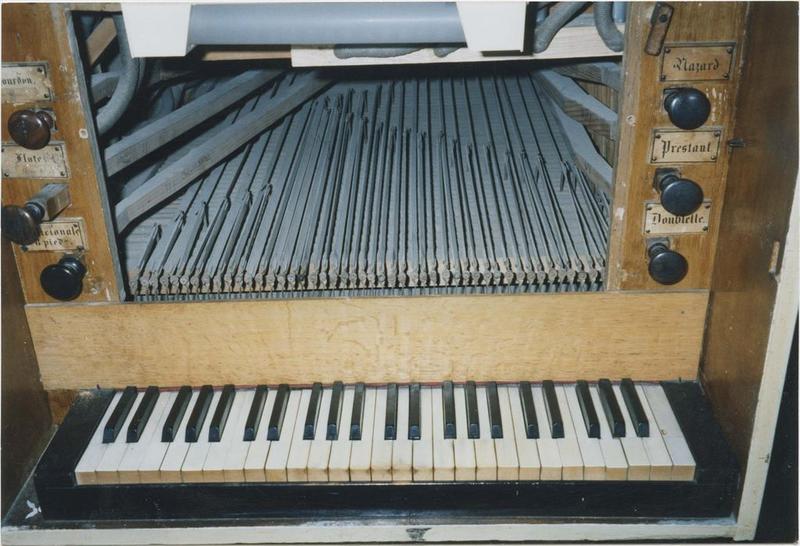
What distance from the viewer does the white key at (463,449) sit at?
171cm

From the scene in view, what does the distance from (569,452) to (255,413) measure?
78 cm

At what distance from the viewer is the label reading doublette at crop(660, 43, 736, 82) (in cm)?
158

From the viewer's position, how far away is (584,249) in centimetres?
190

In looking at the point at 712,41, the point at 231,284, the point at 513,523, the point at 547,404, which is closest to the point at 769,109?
the point at 712,41

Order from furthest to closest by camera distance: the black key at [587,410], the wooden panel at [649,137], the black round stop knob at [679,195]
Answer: the black key at [587,410], the black round stop knob at [679,195], the wooden panel at [649,137]

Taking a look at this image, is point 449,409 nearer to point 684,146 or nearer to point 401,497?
point 401,497

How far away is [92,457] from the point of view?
5.76ft

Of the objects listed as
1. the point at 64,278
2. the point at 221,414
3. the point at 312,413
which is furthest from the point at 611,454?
the point at 64,278

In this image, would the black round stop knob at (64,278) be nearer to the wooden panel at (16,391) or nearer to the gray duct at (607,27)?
the wooden panel at (16,391)

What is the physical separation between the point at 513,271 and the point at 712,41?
2.26 feet

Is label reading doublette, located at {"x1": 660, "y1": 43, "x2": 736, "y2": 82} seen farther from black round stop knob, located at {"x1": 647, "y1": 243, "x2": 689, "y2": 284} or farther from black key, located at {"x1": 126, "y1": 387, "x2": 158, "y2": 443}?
black key, located at {"x1": 126, "y1": 387, "x2": 158, "y2": 443}

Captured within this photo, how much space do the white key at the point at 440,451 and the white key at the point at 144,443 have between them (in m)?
0.69

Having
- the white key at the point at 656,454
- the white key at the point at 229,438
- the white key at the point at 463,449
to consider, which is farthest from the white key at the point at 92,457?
the white key at the point at 656,454

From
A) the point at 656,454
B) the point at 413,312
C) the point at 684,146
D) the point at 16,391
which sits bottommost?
the point at 656,454
